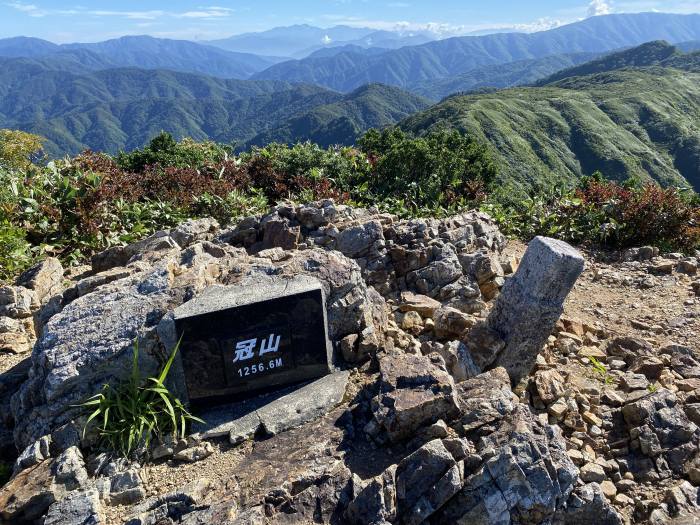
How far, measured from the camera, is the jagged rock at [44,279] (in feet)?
27.1

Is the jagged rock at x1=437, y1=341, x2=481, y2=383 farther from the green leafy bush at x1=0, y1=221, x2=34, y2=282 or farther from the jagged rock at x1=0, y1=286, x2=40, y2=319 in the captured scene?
the green leafy bush at x1=0, y1=221, x2=34, y2=282

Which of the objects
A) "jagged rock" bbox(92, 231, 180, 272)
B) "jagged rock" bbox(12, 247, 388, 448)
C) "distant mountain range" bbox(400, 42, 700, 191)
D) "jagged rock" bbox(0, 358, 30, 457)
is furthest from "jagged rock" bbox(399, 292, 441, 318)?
"distant mountain range" bbox(400, 42, 700, 191)

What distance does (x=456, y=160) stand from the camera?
16.0 metres

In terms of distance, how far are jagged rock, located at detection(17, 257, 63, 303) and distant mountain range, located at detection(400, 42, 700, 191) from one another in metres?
93.4

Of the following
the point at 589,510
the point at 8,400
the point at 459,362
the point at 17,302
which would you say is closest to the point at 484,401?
the point at 459,362

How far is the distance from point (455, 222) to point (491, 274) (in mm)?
1917

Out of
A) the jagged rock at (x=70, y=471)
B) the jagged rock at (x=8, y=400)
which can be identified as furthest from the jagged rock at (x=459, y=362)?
the jagged rock at (x=8, y=400)

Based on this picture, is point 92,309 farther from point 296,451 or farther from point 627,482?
point 627,482

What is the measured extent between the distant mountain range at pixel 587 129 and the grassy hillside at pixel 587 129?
7.5 inches

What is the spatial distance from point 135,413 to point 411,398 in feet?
8.65

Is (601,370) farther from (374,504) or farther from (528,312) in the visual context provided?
(374,504)

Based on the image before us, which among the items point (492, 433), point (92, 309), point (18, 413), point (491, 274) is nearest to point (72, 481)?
point (18, 413)

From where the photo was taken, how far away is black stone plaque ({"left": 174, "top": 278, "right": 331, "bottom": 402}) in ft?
16.0

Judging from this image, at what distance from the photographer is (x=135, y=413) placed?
4719mm
